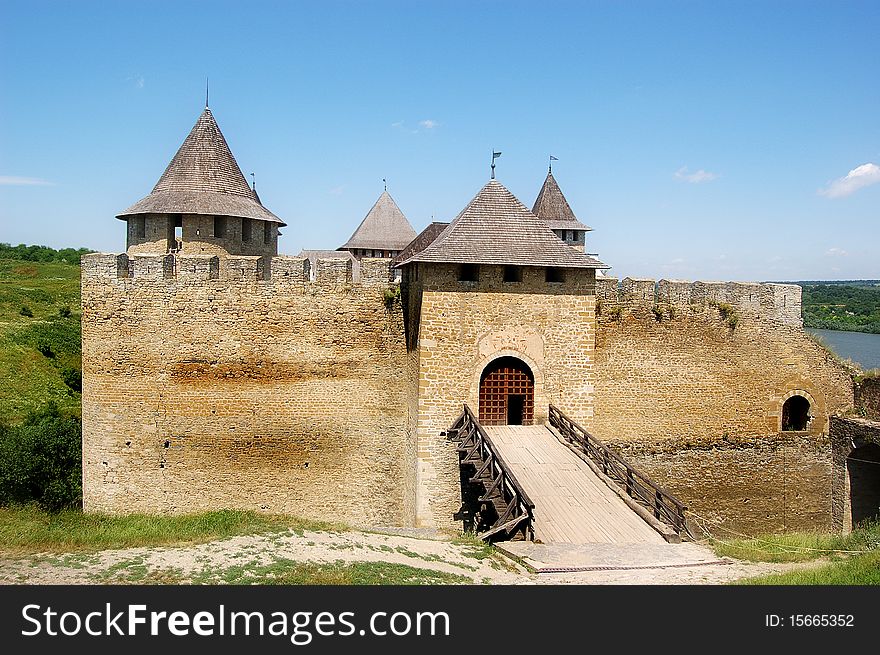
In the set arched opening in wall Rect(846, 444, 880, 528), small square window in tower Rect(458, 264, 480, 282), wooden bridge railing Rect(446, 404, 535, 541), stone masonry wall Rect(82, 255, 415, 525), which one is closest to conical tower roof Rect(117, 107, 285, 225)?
stone masonry wall Rect(82, 255, 415, 525)

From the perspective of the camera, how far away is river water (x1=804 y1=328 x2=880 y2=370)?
38.6 meters

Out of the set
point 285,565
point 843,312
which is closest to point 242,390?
point 285,565

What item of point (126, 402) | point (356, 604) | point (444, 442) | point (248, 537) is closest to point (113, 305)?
point (126, 402)

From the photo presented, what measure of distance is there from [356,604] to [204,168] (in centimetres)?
1123

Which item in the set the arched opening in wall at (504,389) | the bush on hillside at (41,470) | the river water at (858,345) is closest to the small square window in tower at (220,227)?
the bush on hillside at (41,470)

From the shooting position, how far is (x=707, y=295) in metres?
14.9

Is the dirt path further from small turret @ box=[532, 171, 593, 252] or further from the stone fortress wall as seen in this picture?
small turret @ box=[532, 171, 593, 252]

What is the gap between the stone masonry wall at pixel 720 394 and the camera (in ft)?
47.6

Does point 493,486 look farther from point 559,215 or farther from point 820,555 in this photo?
point 559,215

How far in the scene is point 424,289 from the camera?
13.1m

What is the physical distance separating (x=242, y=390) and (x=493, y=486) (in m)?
5.92

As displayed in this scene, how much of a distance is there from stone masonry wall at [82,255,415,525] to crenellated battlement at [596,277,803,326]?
178 inches

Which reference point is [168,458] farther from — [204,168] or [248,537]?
[204,168]

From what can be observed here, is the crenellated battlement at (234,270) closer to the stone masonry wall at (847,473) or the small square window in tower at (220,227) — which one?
the small square window in tower at (220,227)
